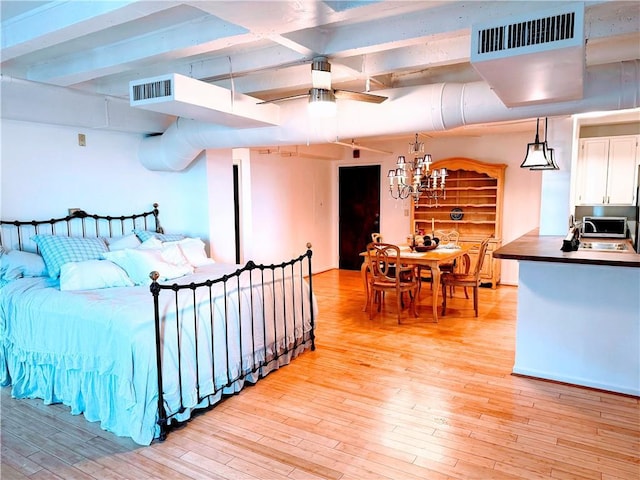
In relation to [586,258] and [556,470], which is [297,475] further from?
[586,258]

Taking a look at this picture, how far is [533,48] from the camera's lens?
1947 millimetres

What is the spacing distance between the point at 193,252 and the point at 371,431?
8.44 ft

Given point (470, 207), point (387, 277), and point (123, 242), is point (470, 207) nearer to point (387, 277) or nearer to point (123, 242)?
point (387, 277)

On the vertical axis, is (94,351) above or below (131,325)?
below

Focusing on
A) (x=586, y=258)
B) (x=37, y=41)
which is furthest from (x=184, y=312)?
(x=586, y=258)

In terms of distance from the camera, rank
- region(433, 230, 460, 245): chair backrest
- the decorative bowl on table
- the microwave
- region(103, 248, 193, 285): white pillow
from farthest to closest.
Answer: region(433, 230, 460, 245): chair backrest → the microwave → the decorative bowl on table → region(103, 248, 193, 285): white pillow

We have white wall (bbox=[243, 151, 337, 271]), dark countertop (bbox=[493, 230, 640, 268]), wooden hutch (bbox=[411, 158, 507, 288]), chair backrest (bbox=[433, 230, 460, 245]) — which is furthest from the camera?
wooden hutch (bbox=[411, 158, 507, 288])

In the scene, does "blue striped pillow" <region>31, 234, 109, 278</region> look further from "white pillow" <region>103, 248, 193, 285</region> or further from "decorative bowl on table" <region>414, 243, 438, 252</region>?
"decorative bowl on table" <region>414, 243, 438, 252</region>

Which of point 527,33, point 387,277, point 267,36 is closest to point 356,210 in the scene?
point 387,277

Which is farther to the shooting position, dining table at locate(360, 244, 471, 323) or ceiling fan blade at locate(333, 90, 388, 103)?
dining table at locate(360, 244, 471, 323)

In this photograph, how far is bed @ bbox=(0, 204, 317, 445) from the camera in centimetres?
254

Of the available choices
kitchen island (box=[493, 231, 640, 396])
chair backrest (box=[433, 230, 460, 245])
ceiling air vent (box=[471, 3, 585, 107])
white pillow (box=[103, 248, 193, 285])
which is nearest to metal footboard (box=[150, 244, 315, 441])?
white pillow (box=[103, 248, 193, 285])

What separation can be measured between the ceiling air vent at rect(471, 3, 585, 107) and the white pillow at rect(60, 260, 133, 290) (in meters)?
3.06

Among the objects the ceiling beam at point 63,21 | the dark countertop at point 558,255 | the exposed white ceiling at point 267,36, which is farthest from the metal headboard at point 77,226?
the dark countertop at point 558,255
